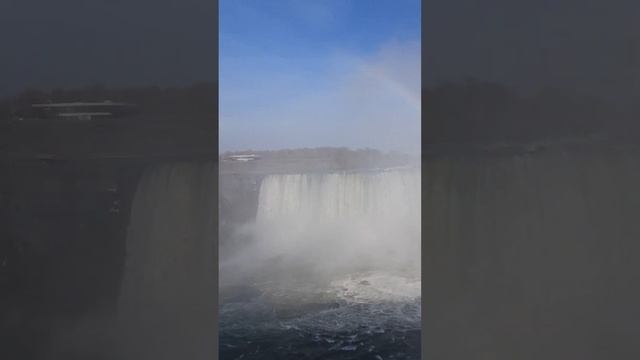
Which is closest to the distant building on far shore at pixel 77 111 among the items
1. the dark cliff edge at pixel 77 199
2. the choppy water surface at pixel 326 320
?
the dark cliff edge at pixel 77 199

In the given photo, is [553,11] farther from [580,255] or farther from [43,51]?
[43,51]

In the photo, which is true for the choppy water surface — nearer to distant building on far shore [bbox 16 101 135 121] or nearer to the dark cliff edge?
the dark cliff edge

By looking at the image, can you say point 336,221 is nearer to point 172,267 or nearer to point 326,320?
point 326,320

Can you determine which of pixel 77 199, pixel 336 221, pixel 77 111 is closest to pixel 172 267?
pixel 77 199

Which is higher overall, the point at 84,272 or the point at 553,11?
the point at 553,11

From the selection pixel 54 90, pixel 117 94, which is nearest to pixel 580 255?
pixel 117 94

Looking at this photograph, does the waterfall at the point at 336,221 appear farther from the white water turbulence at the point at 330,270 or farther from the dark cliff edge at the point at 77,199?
the dark cliff edge at the point at 77,199

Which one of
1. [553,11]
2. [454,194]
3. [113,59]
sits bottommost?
[454,194]
